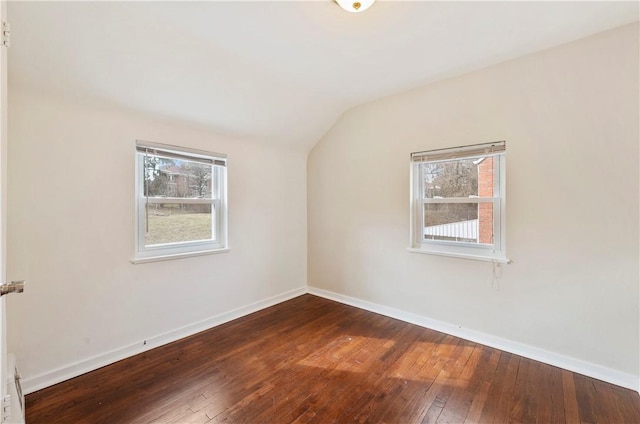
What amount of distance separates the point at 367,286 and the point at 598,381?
2002 millimetres

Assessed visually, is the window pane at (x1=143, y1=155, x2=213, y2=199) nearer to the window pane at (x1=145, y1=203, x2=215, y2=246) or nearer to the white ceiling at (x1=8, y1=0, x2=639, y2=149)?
the window pane at (x1=145, y1=203, x2=215, y2=246)

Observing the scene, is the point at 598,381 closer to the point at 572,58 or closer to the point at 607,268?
the point at 607,268

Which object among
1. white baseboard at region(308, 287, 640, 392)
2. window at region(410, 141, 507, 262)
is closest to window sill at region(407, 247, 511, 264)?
window at region(410, 141, 507, 262)

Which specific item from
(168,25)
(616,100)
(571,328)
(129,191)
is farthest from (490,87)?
(129,191)

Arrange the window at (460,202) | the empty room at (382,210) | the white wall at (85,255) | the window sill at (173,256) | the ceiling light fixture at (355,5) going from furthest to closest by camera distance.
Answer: the window at (460,202) → the window sill at (173,256) → the white wall at (85,255) → the empty room at (382,210) → the ceiling light fixture at (355,5)

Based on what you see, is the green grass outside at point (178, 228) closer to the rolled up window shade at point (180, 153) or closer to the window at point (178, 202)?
the window at point (178, 202)

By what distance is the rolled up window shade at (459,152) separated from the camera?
8.07 ft

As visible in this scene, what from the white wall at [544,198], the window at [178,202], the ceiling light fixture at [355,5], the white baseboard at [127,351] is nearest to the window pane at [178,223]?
the window at [178,202]

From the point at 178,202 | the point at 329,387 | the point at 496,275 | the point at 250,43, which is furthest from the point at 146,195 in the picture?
the point at 496,275

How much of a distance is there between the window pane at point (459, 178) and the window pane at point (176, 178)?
235cm

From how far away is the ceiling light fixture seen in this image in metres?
1.66

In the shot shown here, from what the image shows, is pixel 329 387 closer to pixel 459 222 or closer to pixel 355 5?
pixel 459 222

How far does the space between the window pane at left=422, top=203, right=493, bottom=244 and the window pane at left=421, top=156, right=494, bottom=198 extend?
0.12 m

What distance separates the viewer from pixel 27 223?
190 centimetres
